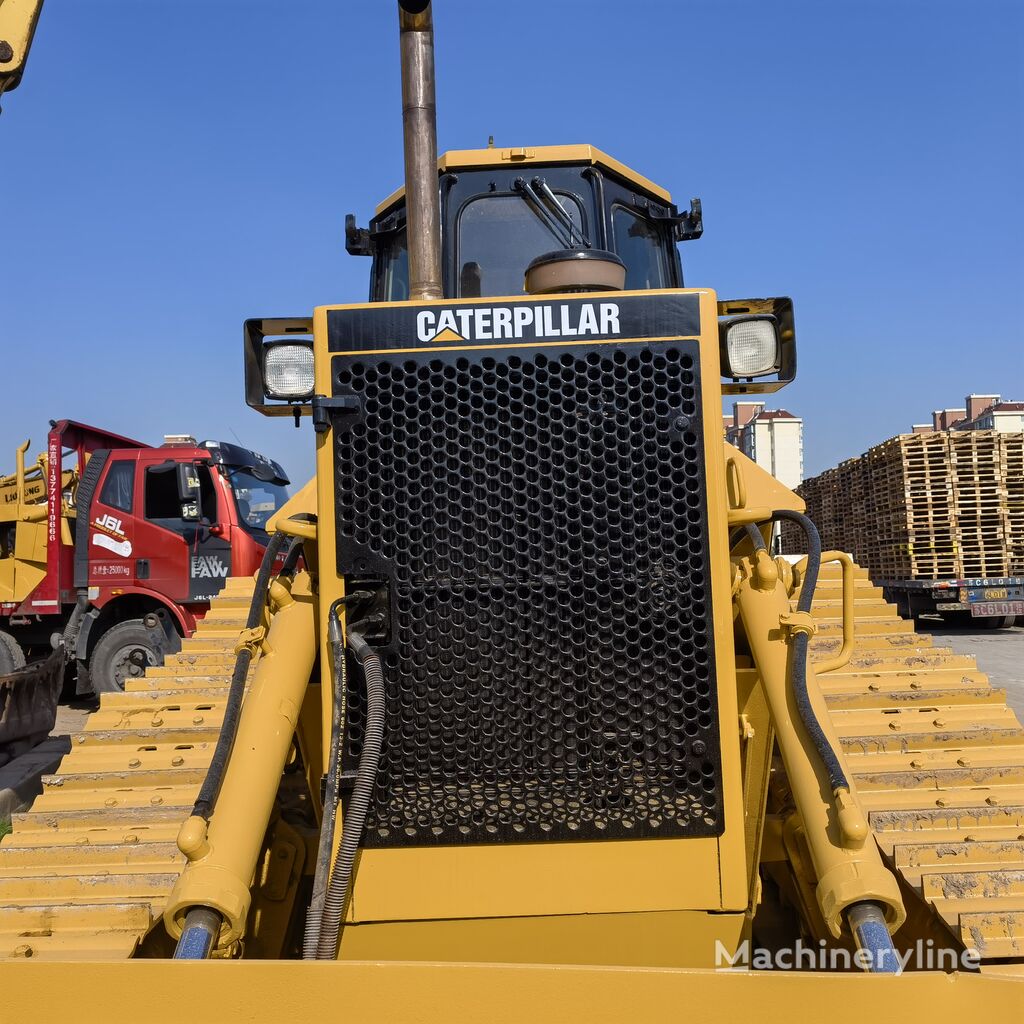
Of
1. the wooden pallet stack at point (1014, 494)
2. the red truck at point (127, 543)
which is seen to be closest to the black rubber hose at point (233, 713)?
the red truck at point (127, 543)

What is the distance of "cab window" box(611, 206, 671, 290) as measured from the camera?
4582mm

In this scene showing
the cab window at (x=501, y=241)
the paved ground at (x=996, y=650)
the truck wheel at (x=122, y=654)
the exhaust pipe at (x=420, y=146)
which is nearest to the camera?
the exhaust pipe at (x=420, y=146)

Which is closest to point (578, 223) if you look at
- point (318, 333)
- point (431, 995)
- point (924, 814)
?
point (318, 333)

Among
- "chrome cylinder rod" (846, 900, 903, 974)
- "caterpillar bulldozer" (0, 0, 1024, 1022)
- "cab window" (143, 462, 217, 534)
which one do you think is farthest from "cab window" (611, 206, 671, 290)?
"cab window" (143, 462, 217, 534)

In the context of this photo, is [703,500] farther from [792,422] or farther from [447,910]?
[792,422]

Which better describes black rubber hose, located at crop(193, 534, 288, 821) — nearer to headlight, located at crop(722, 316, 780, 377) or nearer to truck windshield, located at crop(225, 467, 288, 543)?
headlight, located at crop(722, 316, 780, 377)

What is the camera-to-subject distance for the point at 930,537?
17203 millimetres

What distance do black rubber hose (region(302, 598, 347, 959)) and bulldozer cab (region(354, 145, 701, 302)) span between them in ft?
6.61

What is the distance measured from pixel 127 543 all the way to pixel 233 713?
9274mm

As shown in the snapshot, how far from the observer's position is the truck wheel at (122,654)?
1101 centimetres

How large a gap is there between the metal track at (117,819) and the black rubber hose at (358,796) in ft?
2.62

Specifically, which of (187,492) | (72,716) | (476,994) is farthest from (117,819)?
(72,716)

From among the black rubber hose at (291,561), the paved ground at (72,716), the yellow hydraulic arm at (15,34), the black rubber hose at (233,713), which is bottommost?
the paved ground at (72,716)

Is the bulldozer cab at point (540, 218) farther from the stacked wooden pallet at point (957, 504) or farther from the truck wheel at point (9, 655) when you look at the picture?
the stacked wooden pallet at point (957, 504)
